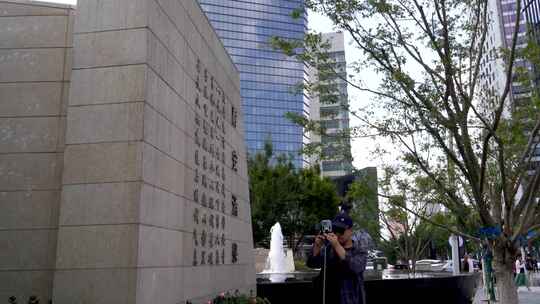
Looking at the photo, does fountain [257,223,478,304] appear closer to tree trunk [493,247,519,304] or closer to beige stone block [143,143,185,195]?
tree trunk [493,247,519,304]

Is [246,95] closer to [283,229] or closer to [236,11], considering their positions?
[236,11]

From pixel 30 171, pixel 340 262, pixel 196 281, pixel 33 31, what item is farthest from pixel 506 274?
pixel 33 31

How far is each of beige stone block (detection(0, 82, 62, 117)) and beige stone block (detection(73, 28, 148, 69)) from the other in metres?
0.64

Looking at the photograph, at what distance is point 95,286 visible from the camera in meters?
5.00

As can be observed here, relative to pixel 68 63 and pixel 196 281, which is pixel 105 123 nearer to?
pixel 68 63

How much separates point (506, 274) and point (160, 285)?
5792 millimetres

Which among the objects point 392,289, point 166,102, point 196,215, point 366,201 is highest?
point 166,102

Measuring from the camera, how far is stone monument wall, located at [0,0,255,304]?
5.05 m

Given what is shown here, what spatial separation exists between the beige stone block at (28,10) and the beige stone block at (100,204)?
8.37ft

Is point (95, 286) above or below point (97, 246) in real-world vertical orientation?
below

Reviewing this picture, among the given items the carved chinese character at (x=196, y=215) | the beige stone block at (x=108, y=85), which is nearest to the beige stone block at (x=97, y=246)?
the beige stone block at (x=108, y=85)

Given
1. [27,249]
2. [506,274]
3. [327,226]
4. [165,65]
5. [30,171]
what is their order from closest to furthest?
[327,226]
[27,249]
[30,171]
[165,65]
[506,274]

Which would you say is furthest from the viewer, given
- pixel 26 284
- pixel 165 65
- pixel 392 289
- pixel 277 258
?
pixel 277 258

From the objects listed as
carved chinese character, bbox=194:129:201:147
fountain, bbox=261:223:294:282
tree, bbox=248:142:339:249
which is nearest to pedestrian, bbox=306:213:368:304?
carved chinese character, bbox=194:129:201:147
